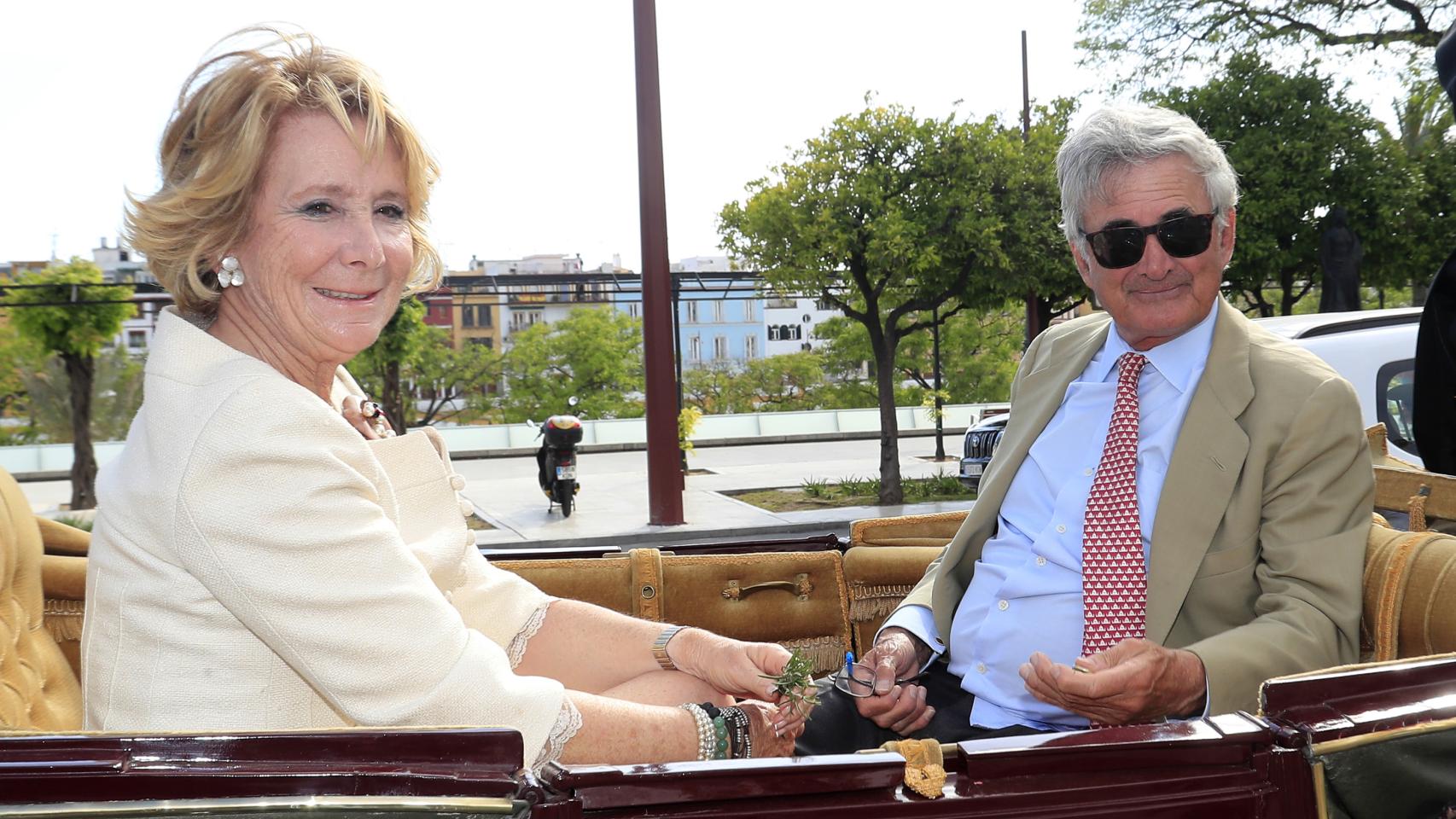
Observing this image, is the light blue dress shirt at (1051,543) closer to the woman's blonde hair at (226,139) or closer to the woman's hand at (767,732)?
the woman's hand at (767,732)

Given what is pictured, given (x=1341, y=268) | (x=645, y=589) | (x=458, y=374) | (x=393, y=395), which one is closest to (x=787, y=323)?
(x=458, y=374)

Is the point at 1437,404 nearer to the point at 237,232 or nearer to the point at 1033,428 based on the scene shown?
the point at 1033,428

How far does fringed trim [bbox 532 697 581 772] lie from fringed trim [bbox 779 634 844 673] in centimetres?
112

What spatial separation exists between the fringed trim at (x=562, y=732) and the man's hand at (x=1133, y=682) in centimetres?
85

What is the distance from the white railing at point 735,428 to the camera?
22.6 meters

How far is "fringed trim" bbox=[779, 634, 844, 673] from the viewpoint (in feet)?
9.04

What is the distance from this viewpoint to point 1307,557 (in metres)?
2.01

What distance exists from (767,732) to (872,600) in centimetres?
99

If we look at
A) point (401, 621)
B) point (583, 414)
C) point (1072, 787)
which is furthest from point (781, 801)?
point (583, 414)

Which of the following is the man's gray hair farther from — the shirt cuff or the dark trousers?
the dark trousers

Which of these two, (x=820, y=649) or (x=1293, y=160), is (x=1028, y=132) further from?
(x=820, y=649)

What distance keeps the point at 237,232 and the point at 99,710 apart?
76 centimetres

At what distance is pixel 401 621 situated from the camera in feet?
5.15

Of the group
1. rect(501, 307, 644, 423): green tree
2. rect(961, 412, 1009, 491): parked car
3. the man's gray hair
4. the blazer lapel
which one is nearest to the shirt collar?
the blazer lapel
